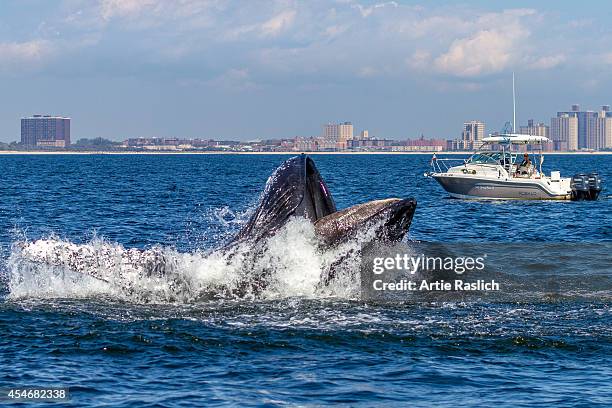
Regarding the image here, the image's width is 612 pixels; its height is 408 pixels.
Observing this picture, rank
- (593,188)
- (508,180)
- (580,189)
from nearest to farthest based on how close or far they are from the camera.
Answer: (508,180) → (580,189) → (593,188)

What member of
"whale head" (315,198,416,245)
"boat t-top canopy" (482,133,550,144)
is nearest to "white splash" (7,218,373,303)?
"whale head" (315,198,416,245)

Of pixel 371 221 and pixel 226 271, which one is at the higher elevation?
pixel 371 221

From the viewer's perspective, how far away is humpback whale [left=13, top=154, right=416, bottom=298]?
594 inches

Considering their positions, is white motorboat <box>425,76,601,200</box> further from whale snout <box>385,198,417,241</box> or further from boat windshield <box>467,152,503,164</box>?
whale snout <box>385,198,417,241</box>

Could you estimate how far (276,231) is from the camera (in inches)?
611

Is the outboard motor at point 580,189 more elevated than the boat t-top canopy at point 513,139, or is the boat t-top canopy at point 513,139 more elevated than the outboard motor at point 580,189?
the boat t-top canopy at point 513,139

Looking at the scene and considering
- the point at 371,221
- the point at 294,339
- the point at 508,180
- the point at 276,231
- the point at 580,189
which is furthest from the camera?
the point at 580,189

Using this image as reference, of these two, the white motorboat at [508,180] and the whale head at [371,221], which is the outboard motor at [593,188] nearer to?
the white motorboat at [508,180]

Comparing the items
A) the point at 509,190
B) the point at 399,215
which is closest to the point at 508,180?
the point at 509,190

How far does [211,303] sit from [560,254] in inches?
496

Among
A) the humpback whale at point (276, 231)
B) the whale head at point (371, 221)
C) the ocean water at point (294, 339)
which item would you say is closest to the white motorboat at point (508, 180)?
the ocean water at point (294, 339)

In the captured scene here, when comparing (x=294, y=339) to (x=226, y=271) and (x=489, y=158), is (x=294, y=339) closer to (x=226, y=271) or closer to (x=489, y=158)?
(x=226, y=271)

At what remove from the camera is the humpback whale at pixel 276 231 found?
1508cm

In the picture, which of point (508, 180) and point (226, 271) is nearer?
point (226, 271)
